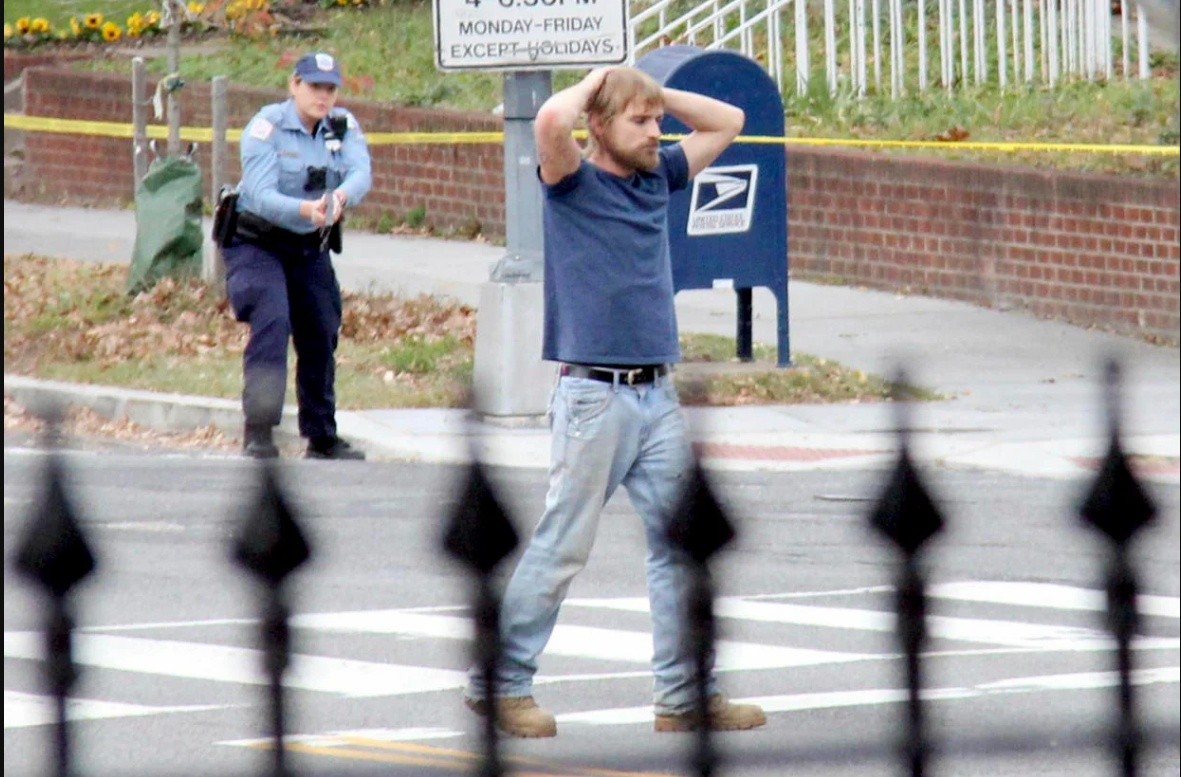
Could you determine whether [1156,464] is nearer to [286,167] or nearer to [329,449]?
[329,449]

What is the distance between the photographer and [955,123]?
16.8m

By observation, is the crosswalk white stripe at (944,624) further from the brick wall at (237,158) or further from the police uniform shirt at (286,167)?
the brick wall at (237,158)

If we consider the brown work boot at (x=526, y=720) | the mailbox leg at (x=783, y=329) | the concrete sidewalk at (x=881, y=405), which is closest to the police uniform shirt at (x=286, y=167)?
the concrete sidewalk at (x=881, y=405)

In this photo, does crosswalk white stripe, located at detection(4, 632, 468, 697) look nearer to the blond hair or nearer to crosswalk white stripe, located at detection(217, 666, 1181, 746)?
crosswalk white stripe, located at detection(217, 666, 1181, 746)

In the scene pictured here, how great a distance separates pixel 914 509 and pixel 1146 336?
12.2m

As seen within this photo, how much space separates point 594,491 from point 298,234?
4.84 metres

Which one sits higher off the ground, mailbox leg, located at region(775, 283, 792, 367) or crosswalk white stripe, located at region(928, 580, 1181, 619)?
mailbox leg, located at region(775, 283, 792, 367)

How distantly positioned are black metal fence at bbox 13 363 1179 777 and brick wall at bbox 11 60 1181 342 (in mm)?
11493

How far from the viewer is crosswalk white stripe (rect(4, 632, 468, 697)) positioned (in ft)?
20.4

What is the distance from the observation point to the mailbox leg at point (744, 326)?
509 inches

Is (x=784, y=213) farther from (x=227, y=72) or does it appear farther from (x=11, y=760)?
(x=227, y=72)

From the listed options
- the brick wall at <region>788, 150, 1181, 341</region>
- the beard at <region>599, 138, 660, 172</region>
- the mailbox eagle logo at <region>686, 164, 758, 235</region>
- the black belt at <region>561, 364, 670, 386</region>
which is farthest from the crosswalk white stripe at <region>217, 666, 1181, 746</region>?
the brick wall at <region>788, 150, 1181, 341</region>

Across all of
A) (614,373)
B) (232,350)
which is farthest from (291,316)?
(614,373)

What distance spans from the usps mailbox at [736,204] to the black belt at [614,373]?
22.6 feet
